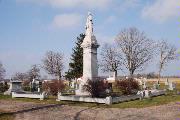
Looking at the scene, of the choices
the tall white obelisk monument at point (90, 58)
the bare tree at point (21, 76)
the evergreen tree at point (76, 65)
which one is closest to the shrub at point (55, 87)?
the tall white obelisk monument at point (90, 58)

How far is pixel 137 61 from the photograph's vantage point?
48.2m

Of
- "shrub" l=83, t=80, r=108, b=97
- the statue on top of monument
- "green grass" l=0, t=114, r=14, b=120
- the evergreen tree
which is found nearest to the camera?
"green grass" l=0, t=114, r=14, b=120

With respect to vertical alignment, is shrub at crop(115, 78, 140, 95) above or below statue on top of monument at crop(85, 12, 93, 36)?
below

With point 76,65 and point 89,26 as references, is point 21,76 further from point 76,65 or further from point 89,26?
point 89,26

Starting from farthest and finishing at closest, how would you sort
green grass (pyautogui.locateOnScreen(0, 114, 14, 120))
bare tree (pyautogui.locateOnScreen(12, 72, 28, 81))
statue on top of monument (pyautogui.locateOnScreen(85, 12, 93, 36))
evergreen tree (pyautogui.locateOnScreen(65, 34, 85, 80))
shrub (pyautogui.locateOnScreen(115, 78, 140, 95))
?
bare tree (pyautogui.locateOnScreen(12, 72, 28, 81)) → evergreen tree (pyautogui.locateOnScreen(65, 34, 85, 80)) → statue on top of monument (pyautogui.locateOnScreen(85, 12, 93, 36)) → shrub (pyautogui.locateOnScreen(115, 78, 140, 95)) → green grass (pyautogui.locateOnScreen(0, 114, 14, 120))

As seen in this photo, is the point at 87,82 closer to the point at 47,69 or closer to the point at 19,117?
the point at 19,117

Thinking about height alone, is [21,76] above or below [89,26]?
below

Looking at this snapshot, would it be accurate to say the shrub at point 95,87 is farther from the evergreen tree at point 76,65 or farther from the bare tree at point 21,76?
the bare tree at point 21,76

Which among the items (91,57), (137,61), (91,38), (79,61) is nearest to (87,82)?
(91,57)

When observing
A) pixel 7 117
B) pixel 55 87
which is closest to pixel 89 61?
pixel 55 87

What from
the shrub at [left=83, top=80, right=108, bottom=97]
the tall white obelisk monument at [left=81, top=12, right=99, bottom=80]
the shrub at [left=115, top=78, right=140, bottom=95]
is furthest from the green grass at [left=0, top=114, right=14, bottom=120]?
the shrub at [left=115, top=78, right=140, bottom=95]

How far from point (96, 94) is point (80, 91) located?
105 inches

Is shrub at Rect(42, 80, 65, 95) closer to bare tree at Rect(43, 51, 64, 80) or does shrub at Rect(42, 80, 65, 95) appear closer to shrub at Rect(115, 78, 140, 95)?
shrub at Rect(115, 78, 140, 95)

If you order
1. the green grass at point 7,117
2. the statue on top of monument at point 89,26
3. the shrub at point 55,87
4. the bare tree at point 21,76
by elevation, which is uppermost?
the statue on top of monument at point 89,26
